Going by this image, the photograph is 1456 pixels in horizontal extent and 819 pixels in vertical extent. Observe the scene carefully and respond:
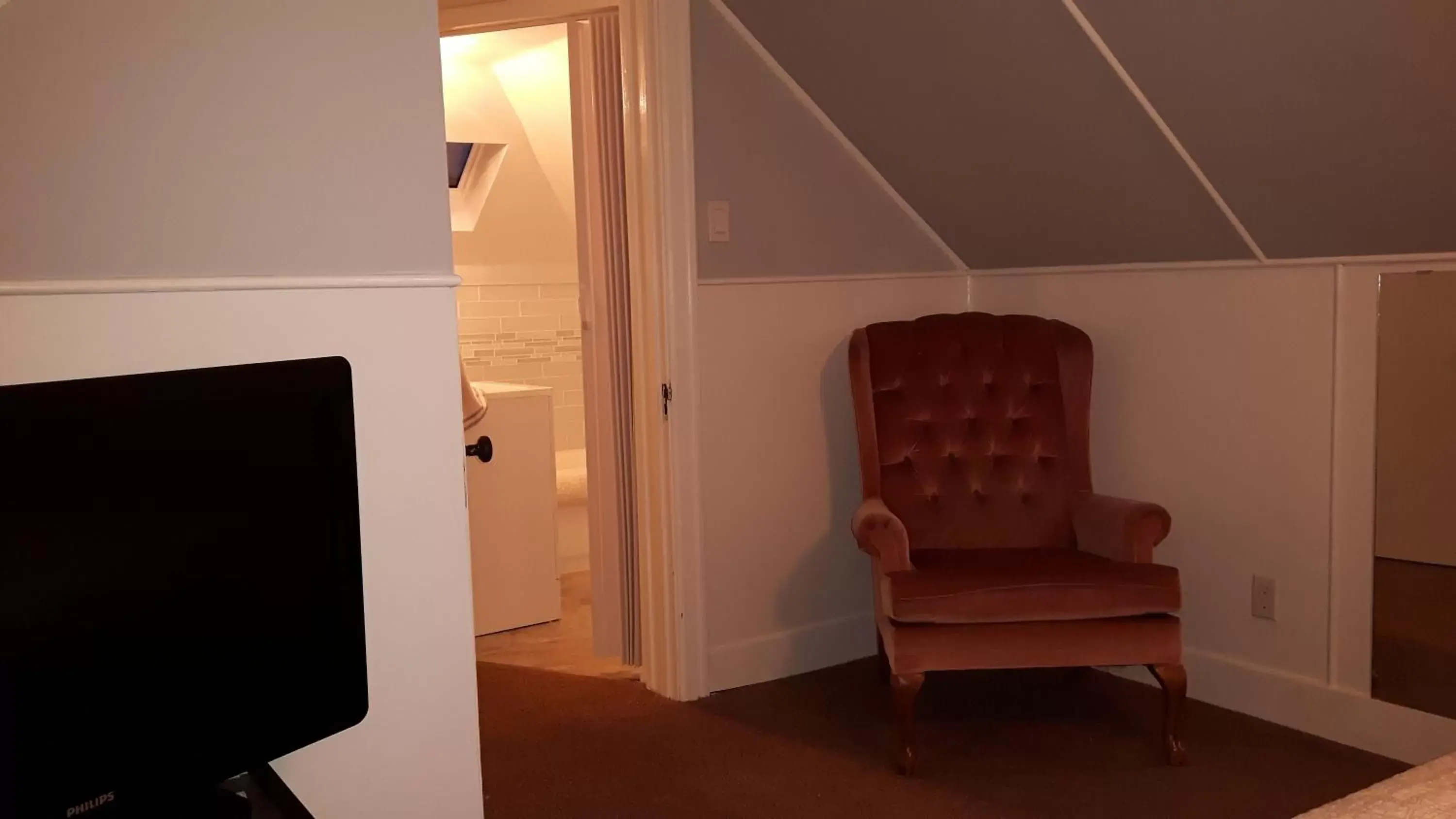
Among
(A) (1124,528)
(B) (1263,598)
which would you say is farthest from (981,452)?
(B) (1263,598)

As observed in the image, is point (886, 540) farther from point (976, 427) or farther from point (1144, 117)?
point (1144, 117)

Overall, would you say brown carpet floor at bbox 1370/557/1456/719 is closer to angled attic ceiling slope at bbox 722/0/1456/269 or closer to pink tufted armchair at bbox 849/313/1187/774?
pink tufted armchair at bbox 849/313/1187/774

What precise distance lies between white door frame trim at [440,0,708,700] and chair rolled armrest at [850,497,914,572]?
0.60m

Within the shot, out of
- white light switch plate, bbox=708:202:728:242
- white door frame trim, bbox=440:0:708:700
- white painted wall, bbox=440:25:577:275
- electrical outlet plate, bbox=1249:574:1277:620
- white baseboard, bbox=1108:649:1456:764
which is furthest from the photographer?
white painted wall, bbox=440:25:577:275

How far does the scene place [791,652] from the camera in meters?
3.52

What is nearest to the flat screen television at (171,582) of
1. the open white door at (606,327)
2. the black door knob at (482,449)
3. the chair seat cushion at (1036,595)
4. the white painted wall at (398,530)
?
the white painted wall at (398,530)

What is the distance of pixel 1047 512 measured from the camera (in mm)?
3240

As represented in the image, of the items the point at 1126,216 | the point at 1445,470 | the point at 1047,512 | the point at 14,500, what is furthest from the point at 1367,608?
the point at 14,500

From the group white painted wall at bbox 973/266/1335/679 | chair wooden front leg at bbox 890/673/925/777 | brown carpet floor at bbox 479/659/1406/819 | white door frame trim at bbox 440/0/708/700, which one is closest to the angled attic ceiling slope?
white painted wall at bbox 973/266/1335/679

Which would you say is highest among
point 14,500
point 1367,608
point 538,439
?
point 14,500

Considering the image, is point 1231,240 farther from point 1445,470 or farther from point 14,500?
point 14,500

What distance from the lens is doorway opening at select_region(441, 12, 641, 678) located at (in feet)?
11.5

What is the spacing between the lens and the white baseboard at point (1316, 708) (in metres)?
2.71

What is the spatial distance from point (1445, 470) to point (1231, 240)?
731 millimetres
